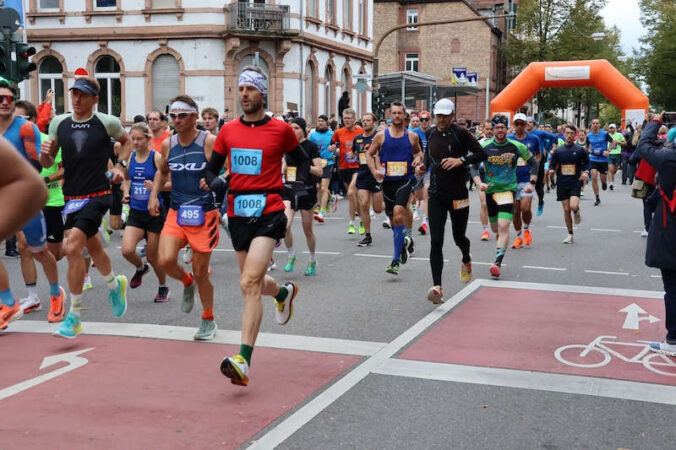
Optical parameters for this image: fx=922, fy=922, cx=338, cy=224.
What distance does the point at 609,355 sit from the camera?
6.96 meters

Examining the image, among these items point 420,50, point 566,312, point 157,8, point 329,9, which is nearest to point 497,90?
point 420,50

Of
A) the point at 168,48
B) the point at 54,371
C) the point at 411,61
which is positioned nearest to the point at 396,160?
the point at 54,371

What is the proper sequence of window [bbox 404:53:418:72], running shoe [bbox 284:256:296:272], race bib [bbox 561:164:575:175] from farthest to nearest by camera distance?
window [bbox 404:53:418:72] < race bib [bbox 561:164:575:175] < running shoe [bbox 284:256:296:272]

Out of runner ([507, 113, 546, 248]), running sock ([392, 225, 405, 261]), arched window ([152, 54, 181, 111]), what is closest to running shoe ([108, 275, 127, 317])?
running sock ([392, 225, 405, 261])

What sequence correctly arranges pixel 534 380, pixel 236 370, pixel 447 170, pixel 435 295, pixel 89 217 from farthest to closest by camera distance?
pixel 447 170
pixel 435 295
pixel 89 217
pixel 534 380
pixel 236 370

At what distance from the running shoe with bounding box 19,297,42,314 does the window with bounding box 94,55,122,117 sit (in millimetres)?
29177

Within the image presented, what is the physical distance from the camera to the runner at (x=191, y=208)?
7.25m

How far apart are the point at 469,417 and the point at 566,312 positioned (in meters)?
3.85

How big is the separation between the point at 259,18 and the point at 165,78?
14.4ft

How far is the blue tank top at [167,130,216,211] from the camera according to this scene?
289 inches

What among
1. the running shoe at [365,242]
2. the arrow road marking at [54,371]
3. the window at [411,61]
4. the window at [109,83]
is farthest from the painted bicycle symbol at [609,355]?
the window at [411,61]

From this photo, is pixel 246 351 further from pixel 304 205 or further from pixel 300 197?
pixel 304 205

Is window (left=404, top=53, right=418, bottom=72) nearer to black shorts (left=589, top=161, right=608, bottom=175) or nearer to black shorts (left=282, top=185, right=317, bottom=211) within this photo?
black shorts (left=589, top=161, right=608, bottom=175)

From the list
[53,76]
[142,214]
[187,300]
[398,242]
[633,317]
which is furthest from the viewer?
[53,76]
